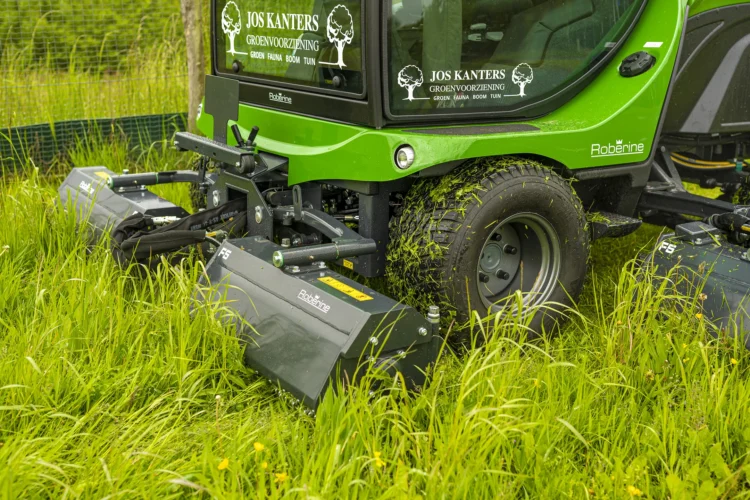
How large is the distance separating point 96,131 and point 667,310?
14.0 ft

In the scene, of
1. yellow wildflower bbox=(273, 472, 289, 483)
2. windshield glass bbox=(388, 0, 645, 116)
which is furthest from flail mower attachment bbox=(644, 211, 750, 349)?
yellow wildflower bbox=(273, 472, 289, 483)

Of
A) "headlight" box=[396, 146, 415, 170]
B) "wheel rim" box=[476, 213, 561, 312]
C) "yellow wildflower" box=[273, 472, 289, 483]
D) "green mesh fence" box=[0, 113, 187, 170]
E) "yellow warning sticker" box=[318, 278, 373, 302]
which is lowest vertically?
"yellow wildflower" box=[273, 472, 289, 483]

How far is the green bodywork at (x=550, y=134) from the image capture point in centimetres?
329

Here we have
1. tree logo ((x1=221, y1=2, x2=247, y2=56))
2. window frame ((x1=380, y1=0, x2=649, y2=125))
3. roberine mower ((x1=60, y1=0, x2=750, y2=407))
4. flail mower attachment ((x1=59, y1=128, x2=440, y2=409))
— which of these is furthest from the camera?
tree logo ((x1=221, y1=2, x2=247, y2=56))

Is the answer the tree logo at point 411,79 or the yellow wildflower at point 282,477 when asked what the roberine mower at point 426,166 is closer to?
the tree logo at point 411,79

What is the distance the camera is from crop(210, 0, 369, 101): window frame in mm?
3244

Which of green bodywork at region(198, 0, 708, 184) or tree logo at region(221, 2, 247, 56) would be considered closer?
green bodywork at region(198, 0, 708, 184)

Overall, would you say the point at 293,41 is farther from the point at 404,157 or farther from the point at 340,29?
the point at 404,157

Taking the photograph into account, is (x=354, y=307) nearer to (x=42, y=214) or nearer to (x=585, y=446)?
(x=585, y=446)

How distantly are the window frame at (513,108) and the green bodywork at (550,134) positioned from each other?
0.03 metres

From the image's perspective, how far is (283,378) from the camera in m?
2.88

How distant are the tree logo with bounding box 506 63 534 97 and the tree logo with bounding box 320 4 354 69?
2.29 ft

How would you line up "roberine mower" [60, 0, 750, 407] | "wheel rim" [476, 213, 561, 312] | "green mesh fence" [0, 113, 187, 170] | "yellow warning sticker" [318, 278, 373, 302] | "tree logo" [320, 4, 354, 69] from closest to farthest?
"yellow warning sticker" [318, 278, 373, 302] → "roberine mower" [60, 0, 750, 407] → "tree logo" [320, 4, 354, 69] → "wheel rim" [476, 213, 561, 312] → "green mesh fence" [0, 113, 187, 170]

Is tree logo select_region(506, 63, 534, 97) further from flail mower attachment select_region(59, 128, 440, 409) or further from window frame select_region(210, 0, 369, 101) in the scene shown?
flail mower attachment select_region(59, 128, 440, 409)
